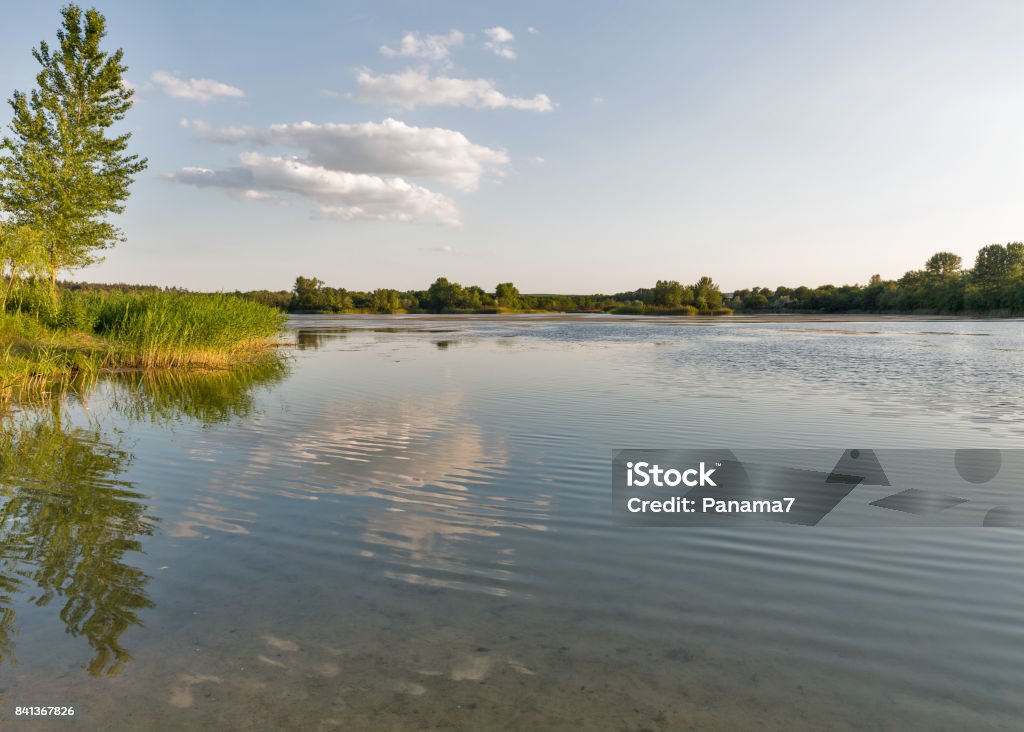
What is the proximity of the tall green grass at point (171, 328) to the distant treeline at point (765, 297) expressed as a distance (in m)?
52.7

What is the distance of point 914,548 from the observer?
654 cm

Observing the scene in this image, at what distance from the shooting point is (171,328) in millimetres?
24141

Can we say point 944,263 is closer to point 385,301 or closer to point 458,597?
point 385,301

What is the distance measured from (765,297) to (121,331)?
168670mm

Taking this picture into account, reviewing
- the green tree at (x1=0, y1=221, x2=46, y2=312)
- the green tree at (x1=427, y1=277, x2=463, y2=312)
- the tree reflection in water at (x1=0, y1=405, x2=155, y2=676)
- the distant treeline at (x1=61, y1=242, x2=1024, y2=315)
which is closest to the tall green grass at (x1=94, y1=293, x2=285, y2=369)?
the green tree at (x1=0, y1=221, x2=46, y2=312)

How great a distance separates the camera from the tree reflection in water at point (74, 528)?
4984mm

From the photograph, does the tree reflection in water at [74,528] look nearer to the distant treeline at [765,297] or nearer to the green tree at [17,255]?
the green tree at [17,255]

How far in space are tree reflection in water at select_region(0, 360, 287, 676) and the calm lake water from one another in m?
0.04

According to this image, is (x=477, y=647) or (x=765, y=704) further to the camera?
(x=477, y=647)

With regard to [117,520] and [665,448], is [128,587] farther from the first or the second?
[665,448]

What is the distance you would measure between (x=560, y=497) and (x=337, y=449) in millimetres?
4822

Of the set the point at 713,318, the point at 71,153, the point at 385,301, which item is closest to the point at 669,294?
the point at 713,318

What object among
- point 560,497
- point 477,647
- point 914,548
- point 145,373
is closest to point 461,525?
point 560,497

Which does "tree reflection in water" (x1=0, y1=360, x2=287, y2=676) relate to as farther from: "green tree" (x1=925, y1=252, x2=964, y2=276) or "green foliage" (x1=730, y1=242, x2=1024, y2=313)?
"green tree" (x1=925, y1=252, x2=964, y2=276)
